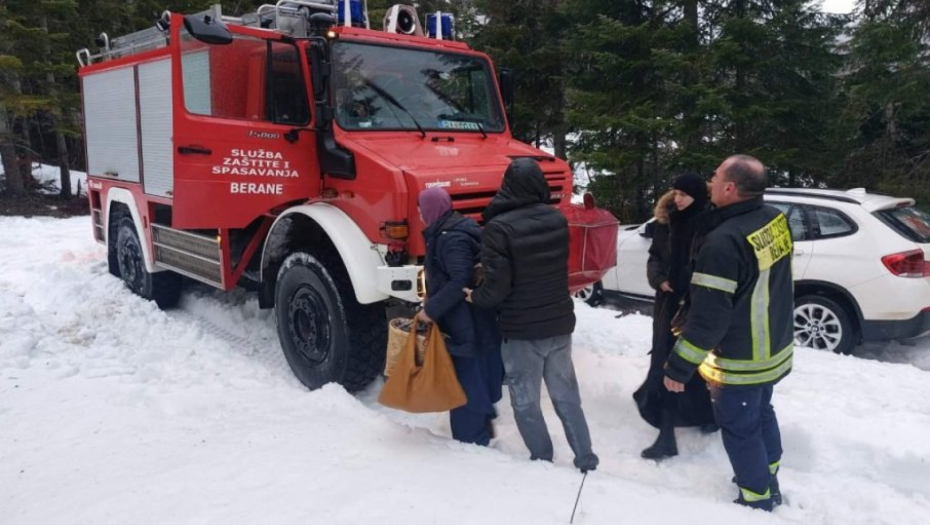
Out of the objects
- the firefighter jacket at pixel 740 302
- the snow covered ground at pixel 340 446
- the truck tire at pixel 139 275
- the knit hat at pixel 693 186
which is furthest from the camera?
the truck tire at pixel 139 275

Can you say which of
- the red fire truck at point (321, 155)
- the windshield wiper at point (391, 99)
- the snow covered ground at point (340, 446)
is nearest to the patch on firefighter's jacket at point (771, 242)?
the snow covered ground at point (340, 446)

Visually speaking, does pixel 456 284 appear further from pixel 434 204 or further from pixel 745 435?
pixel 745 435

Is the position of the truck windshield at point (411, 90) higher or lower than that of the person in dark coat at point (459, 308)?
higher

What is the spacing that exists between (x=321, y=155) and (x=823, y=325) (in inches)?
186

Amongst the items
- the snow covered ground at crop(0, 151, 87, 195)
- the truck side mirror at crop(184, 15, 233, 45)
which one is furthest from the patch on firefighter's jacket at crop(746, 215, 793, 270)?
the snow covered ground at crop(0, 151, 87, 195)

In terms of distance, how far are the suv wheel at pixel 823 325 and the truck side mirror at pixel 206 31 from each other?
541 cm

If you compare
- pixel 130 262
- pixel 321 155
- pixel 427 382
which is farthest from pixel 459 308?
pixel 130 262

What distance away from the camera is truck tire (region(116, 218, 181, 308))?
7012mm

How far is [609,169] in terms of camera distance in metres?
10.2

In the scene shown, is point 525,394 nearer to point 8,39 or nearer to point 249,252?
point 249,252

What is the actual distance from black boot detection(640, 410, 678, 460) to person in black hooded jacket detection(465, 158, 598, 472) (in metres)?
0.66

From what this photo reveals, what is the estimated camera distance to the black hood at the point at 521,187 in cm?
346

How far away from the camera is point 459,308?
12.3 ft

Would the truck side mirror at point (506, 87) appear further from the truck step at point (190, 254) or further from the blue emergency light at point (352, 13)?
the truck step at point (190, 254)
